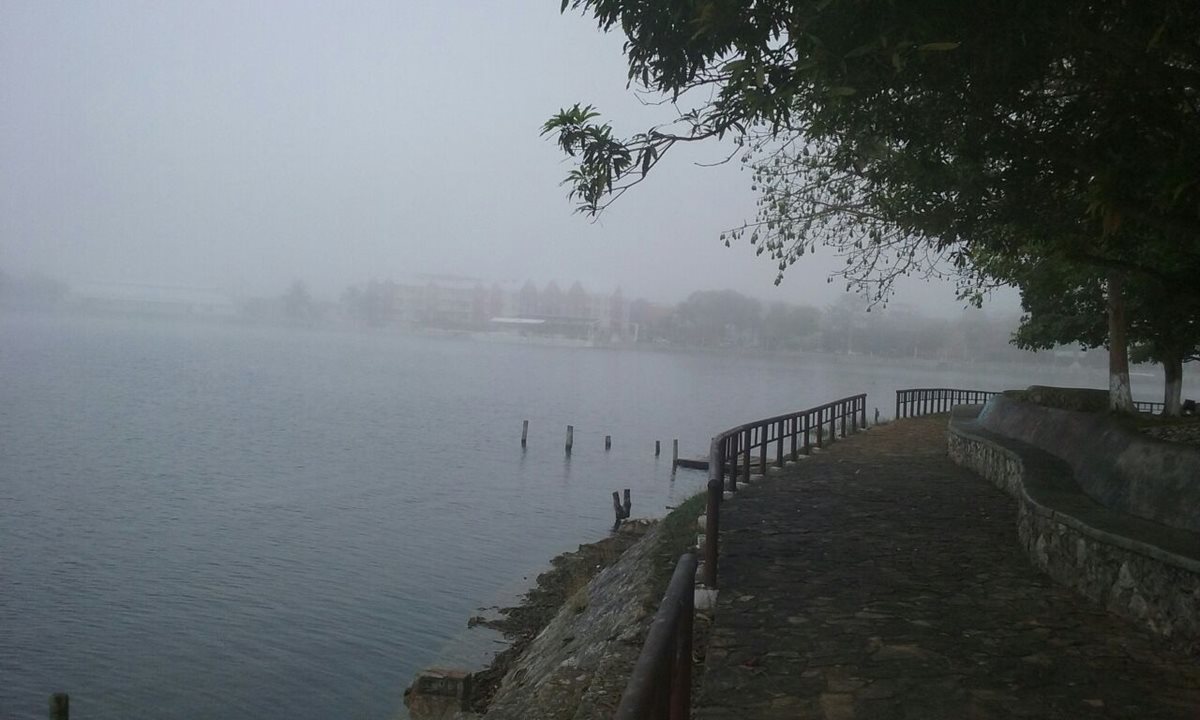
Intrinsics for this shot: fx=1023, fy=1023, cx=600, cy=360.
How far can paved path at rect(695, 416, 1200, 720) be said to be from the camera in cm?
580

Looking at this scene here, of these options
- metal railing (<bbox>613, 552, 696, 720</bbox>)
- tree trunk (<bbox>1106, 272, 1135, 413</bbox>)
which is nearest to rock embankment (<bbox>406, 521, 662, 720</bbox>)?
metal railing (<bbox>613, 552, 696, 720</bbox>)

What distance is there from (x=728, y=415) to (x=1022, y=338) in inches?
1724

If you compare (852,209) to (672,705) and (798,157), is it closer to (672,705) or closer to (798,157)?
(798,157)

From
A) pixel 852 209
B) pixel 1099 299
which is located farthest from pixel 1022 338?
pixel 852 209

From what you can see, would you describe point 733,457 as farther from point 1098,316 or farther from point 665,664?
point 1098,316

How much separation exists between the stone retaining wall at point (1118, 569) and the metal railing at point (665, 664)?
4.21 meters

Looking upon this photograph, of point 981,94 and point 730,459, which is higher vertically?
point 981,94

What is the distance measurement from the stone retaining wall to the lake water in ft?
32.9

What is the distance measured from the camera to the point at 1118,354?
18.3 metres

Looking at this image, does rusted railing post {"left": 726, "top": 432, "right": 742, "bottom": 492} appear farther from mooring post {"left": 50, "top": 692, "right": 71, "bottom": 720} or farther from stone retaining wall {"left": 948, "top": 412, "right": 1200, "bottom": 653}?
mooring post {"left": 50, "top": 692, "right": 71, "bottom": 720}

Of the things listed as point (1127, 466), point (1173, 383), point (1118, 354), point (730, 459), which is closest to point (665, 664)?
point (1127, 466)

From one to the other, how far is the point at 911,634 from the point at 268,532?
22778 mm

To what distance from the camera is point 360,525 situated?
28469 millimetres

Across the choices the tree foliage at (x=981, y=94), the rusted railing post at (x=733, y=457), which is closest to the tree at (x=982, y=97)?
the tree foliage at (x=981, y=94)
